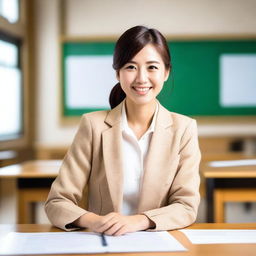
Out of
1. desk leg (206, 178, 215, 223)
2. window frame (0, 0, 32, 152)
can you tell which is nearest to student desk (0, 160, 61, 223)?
desk leg (206, 178, 215, 223)

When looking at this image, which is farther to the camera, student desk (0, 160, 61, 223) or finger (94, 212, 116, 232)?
student desk (0, 160, 61, 223)

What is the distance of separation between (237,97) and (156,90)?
12.5 feet

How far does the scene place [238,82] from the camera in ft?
17.8

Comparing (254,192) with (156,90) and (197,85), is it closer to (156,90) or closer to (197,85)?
(156,90)

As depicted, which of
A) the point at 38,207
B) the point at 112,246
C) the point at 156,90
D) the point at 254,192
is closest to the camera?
the point at 112,246

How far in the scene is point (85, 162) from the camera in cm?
180

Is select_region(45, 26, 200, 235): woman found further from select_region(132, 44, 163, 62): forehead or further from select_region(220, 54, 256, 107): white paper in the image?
select_region(220, 54, 256, 107): white paper

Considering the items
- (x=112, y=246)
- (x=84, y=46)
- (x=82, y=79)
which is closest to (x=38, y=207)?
(x=82, y=79)

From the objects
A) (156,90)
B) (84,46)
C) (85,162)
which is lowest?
(85,162)

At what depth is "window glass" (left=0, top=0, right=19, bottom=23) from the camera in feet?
15.5

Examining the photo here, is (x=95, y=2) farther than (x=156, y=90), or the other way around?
(x=95, y=2)

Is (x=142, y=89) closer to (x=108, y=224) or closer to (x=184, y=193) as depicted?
(x=184, y=193)

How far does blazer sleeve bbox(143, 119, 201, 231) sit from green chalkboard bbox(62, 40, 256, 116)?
137 inches

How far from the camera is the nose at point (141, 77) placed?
1.72m
